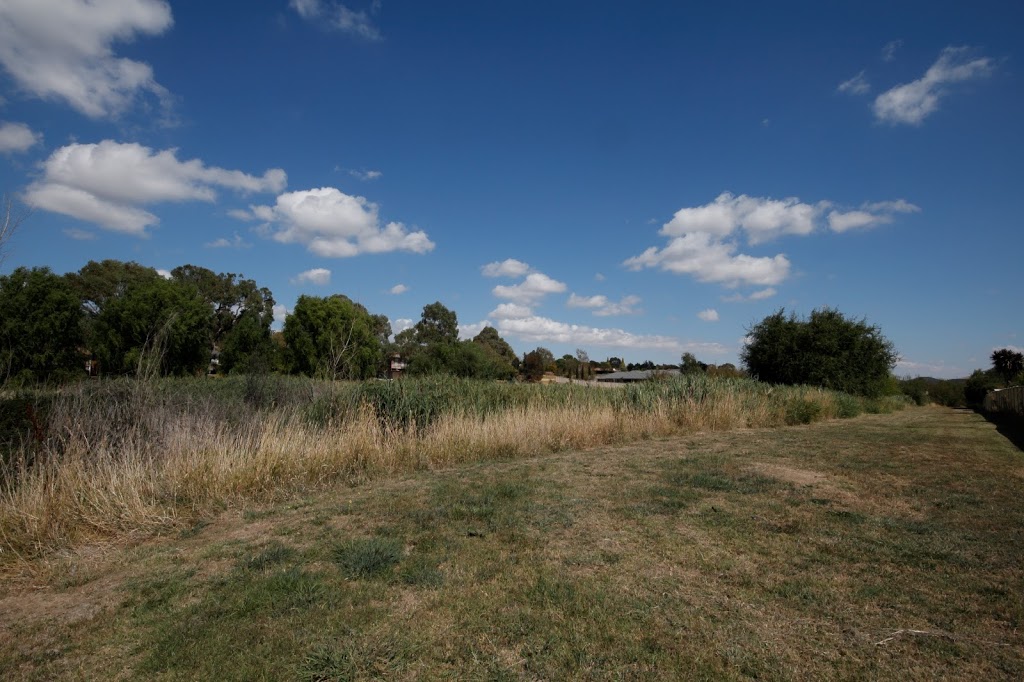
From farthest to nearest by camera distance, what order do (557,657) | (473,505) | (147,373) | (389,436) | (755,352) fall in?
(755,352), (389,436), (147,373), (473,505), (557,657)

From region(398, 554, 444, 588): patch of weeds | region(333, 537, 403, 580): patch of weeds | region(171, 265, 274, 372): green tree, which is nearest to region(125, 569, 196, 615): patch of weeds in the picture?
region(333, 537, 403, 580): patch of weeds

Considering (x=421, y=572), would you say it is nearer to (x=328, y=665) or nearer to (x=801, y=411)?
(x=328, y=665)

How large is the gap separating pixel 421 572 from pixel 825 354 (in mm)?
28413

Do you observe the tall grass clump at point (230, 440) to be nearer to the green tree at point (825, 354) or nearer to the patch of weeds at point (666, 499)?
the patch of weeds at point (666, 499)

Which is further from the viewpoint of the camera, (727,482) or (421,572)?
(727,482)

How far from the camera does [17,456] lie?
548 cm

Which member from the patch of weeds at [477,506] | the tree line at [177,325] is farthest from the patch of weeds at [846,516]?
the tree line at [177,325]

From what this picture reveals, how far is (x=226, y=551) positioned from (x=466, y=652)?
108 inches

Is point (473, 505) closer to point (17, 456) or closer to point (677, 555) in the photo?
point (677, 555)

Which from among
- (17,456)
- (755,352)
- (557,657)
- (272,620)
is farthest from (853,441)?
(755,352)

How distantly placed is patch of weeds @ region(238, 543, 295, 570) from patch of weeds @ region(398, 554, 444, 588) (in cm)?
102

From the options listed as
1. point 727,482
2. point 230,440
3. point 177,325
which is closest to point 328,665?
point 230,440

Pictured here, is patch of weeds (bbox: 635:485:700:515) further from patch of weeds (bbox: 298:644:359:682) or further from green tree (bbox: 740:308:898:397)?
green tree (bbox: 740:308:898:397)

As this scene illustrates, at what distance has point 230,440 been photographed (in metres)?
6.31
